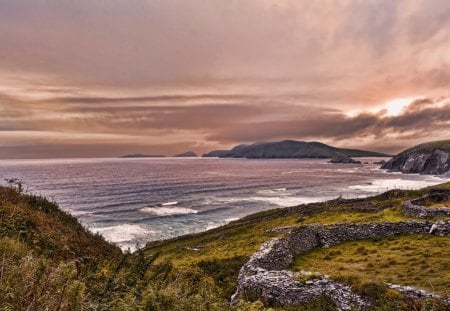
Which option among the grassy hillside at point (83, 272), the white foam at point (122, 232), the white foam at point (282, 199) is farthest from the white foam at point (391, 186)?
the grassy hillside at point (83, 272)

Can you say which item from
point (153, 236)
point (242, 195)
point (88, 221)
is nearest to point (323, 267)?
point (153, 236)

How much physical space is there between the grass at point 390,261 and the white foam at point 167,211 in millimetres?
62239

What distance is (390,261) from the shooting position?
23.0 metres

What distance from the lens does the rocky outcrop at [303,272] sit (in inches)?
679

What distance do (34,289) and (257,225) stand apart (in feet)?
183

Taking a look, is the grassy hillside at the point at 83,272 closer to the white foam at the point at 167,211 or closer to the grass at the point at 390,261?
the grass at the point at 390,261

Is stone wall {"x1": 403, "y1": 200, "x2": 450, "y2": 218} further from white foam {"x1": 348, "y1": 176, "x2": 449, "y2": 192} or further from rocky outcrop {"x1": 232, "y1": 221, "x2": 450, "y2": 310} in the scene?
white foam {"x1": 348, "y1": 176, "x2": 449, "y2": 192}

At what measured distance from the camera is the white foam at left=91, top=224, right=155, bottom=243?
2485 inches

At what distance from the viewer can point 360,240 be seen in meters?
31.6

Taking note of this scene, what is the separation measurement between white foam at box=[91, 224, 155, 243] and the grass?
1746 inches

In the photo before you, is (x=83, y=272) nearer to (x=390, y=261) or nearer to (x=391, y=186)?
(x=390, y=261)

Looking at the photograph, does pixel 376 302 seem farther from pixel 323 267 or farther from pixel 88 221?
pixel 88 221

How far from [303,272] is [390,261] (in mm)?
7691

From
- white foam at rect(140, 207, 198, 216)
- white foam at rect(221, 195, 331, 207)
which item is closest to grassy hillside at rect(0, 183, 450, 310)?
white foam at rect(140, 207, 198, 216)
